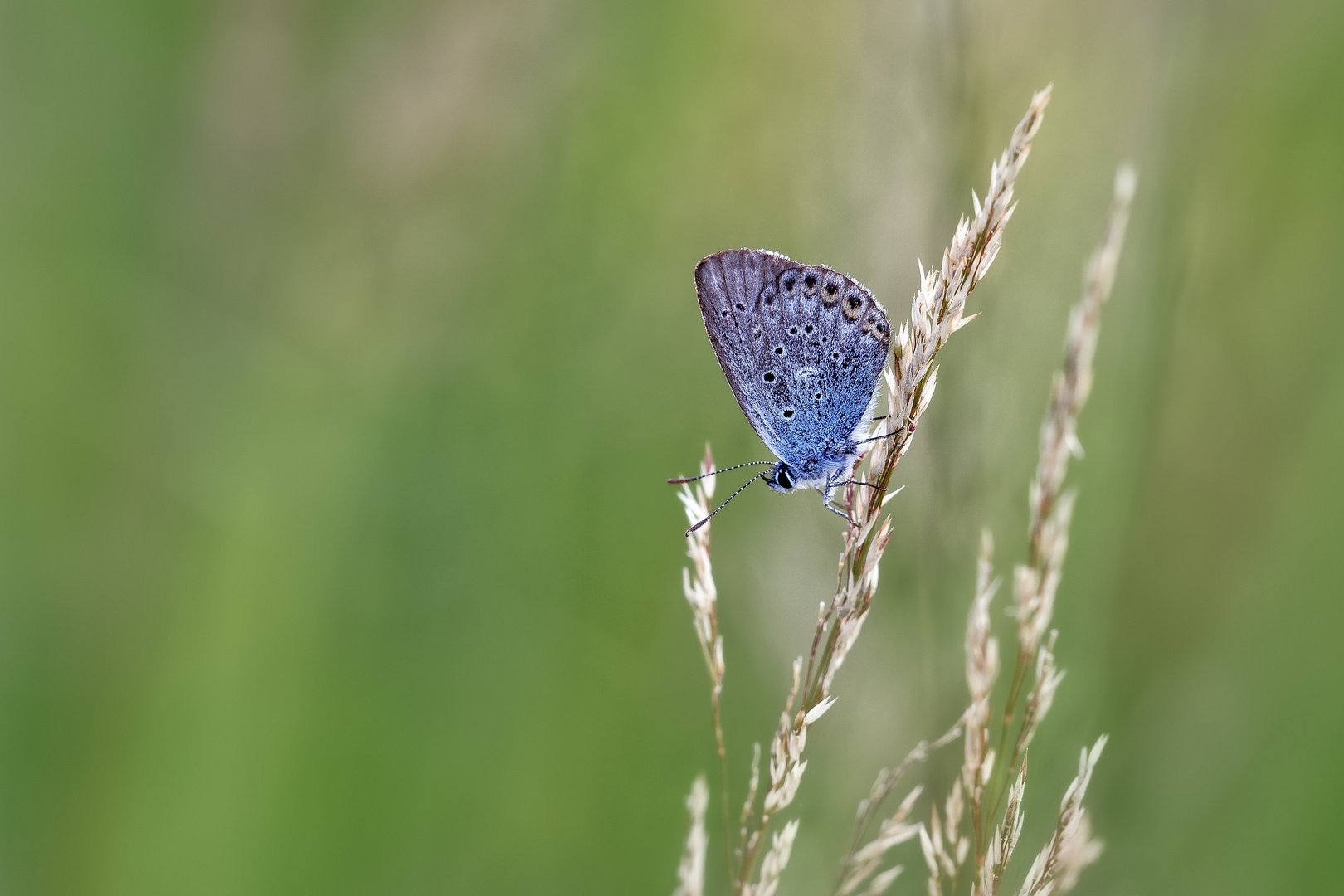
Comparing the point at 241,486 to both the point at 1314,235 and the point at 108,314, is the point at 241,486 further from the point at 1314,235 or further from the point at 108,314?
the point at 1314,235

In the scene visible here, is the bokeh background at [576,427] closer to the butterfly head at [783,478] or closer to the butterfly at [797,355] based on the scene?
the butterfly at [797,355]

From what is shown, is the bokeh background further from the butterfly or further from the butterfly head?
the butterfly head

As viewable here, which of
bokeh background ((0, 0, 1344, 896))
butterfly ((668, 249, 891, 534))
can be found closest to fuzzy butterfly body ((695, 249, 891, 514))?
butterfly ((668, 249, 891, 534))

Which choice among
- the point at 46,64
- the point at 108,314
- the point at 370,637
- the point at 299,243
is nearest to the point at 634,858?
the point at 370,637

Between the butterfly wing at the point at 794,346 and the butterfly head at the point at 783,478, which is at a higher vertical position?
the butterfly wing at the point at 794,346

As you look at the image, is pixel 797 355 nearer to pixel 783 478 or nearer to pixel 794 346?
pixel 794 346

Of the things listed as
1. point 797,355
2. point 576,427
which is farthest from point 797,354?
point 576,427

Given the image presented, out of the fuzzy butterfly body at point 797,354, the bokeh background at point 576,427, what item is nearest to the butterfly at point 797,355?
the fuzzy butterfly body at point 797,354
